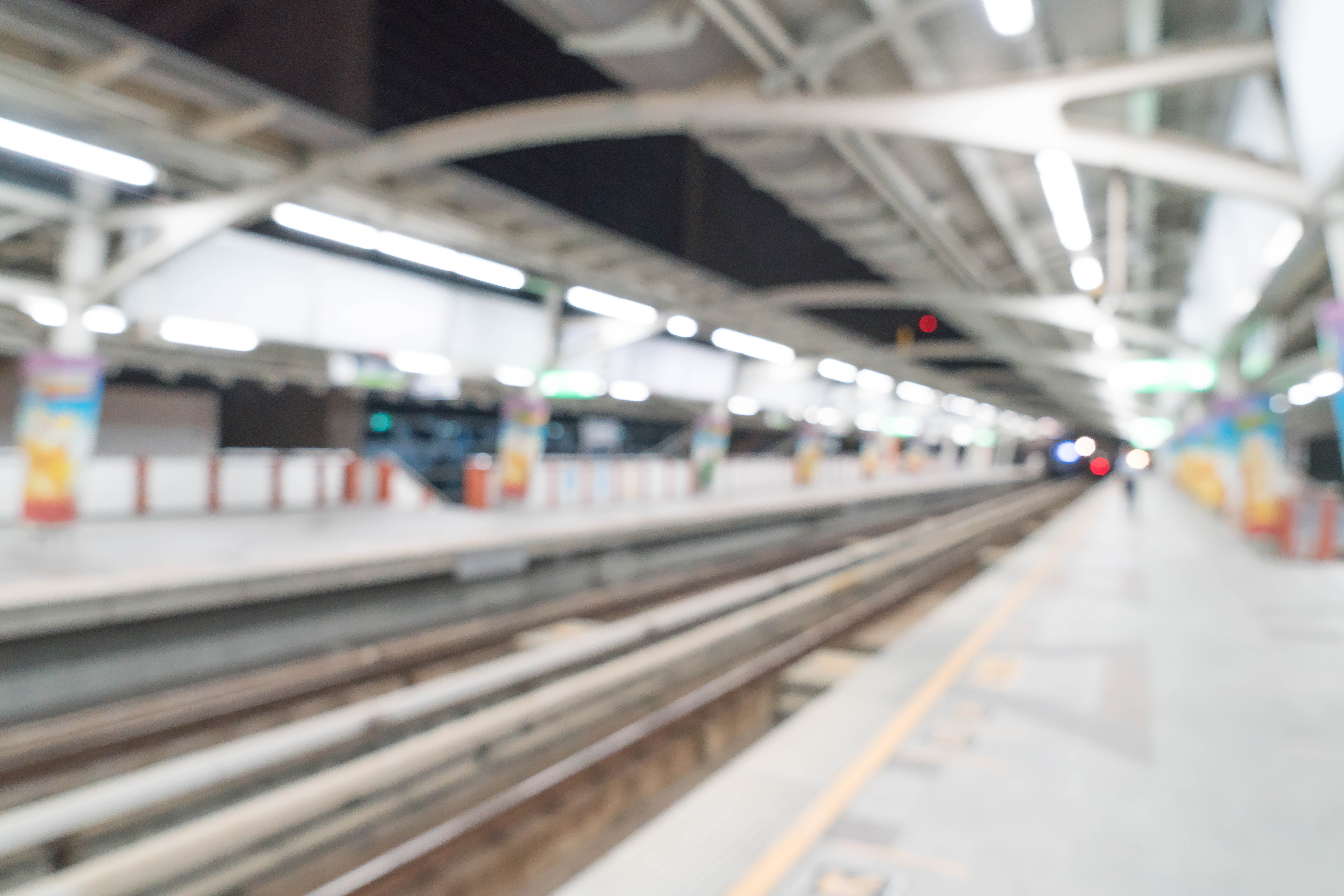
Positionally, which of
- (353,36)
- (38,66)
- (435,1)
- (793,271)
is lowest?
(38,66)

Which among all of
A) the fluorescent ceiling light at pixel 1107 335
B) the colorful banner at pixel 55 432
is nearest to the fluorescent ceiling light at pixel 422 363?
the colorful banner at pixel 55 432

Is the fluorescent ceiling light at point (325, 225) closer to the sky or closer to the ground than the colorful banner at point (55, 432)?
closer to the sky

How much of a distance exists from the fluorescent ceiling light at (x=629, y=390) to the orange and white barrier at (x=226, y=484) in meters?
5.10

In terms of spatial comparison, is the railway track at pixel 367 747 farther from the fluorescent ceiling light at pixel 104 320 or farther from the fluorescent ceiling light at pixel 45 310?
the fluorescent ceiling light at pixel 45 310

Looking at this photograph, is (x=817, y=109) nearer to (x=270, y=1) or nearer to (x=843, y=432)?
(x=270, y=1)

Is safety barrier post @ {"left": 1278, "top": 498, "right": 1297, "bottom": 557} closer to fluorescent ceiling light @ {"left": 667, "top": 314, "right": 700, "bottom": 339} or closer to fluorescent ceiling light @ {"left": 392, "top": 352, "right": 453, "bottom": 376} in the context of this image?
fluorescent ceiling light @ {"left": 667, "top": 314, "right": 700, "bottom": 339}

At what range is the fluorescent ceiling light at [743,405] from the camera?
2408cm

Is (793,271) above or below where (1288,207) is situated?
above

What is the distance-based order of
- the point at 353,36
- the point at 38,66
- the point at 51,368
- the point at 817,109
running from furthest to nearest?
1. the point at 353,36
2. the point at 51,368
3. the point at 38,66
4. the point at 817,109

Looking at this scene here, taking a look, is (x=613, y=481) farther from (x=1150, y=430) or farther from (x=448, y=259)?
(x=1150, y=430)

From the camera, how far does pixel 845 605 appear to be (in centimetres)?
1238

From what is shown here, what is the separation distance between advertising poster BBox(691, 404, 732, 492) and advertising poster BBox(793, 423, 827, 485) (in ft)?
18.7

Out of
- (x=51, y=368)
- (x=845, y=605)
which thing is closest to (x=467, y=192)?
(x=51, y=368)

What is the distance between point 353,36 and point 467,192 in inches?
170
